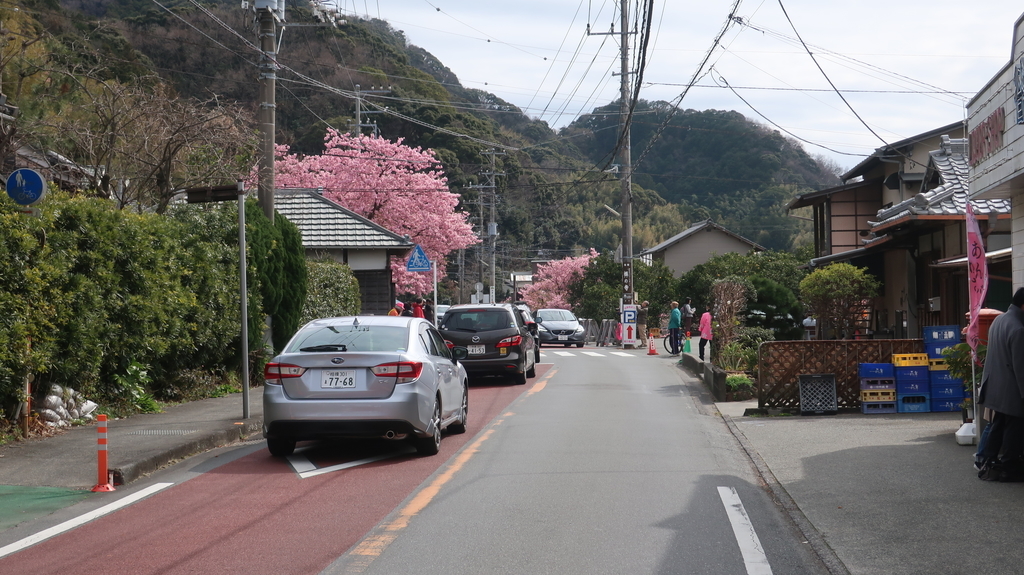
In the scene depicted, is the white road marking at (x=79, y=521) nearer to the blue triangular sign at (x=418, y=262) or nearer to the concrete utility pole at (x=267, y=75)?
the concrete utility pole at (x=267, y=75)

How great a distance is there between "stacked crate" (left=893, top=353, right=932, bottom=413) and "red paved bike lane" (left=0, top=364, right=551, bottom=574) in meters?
7.40

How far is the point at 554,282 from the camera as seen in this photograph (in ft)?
246

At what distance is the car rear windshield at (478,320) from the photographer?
19.4 m

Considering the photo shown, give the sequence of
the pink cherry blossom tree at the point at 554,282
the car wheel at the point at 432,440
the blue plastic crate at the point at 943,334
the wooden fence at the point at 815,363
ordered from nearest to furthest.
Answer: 1. the car wheel at the point at 432,440
2. the blue plastic crate at the point at 943,334
3. the wooden fence at the point at 815,363
4. the pink cherry blossom tree at the point at 554,282

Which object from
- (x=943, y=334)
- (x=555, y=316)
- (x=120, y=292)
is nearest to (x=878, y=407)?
(x=943, y=334)

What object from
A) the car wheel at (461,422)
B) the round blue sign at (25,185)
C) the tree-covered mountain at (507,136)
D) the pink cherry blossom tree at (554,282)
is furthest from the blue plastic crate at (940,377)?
the pink cherry blossom tree at (554,282)

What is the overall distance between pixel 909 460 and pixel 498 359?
10.5 metres

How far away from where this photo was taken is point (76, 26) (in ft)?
127

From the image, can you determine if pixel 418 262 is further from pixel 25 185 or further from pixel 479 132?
pixel 479 132

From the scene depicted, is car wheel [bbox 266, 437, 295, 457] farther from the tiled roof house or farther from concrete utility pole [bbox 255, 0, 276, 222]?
the tiled roof house

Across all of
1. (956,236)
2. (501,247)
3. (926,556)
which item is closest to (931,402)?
(956,236)

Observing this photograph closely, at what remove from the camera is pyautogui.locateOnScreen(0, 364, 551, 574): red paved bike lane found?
19.4ft

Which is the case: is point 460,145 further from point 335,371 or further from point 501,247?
point 335,371

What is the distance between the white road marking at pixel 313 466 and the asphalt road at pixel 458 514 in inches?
1.2
